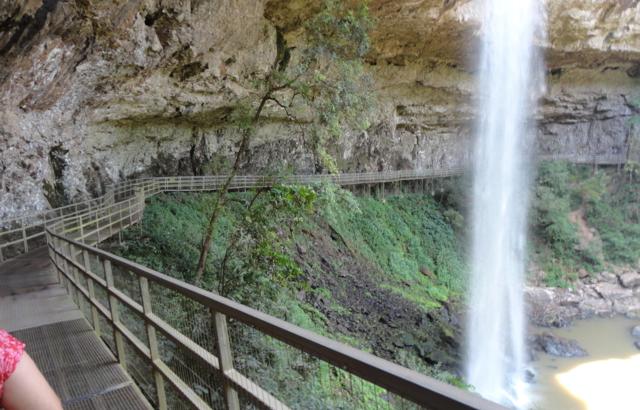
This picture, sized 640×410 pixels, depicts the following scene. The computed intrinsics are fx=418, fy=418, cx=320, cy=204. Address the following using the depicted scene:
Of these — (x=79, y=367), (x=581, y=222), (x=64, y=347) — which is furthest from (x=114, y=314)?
(x=581, y=222)

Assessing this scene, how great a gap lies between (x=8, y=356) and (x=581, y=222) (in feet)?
106

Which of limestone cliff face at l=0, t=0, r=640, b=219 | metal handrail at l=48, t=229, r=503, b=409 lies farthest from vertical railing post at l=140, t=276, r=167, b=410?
limestone cliff face at l=0, t=0, r=640, b=219

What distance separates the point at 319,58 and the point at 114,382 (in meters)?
8.16

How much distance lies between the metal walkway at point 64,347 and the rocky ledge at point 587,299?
66.5 ft

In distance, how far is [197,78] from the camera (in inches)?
601

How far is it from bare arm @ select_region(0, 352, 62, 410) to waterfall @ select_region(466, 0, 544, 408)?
16300 millimetres

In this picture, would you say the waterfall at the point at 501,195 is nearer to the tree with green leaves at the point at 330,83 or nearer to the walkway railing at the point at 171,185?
the walkway railing at the point at 171,185

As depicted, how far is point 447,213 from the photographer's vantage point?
27.3m

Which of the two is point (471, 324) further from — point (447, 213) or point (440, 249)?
point (447, 213)

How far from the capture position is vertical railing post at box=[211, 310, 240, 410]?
1.93 metres

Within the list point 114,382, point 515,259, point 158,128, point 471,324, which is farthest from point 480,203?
point 114,382

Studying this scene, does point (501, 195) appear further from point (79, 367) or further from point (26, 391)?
point (26, 391)

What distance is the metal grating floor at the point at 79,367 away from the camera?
3402 millimetres

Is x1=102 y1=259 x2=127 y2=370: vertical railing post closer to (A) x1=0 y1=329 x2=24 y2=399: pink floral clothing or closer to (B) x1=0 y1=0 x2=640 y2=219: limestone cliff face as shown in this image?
(A) x1=0 y1=329 x2=24 y2=399: pink floral clothing
